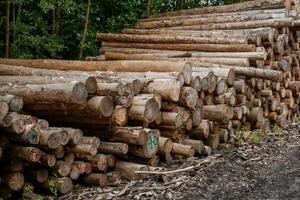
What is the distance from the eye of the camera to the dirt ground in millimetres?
5723

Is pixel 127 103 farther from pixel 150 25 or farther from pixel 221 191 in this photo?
pixel 150 25

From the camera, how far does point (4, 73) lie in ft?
25.1

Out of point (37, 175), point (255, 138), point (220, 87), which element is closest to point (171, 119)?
point (220, 87)

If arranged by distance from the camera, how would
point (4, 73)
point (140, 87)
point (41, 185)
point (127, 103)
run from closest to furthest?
point (41, 185)
point (127, 103)
point (140, 87)
point (4, 73)

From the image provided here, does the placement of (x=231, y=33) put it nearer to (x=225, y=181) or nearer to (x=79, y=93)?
(x=225, y=181)

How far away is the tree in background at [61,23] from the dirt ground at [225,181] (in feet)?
22.9

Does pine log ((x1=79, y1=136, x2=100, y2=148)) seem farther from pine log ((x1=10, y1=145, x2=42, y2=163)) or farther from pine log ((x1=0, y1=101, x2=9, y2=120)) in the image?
pine log ((x1=0, y1=101, x2=9, y2=120))

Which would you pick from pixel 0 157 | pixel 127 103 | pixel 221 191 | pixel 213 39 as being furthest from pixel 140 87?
pixel 213 39

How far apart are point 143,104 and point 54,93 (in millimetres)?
1280

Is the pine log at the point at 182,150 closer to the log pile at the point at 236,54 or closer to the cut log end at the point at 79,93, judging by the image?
the log pile at the point at 236,54

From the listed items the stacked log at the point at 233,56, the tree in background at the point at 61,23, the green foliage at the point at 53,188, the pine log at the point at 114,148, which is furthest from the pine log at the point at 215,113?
the tree in background at the point at 61,23

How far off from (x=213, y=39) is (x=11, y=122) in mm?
6709

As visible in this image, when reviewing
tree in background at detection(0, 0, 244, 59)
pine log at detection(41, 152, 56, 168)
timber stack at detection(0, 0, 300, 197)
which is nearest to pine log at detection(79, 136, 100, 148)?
timber stack at detection(0, 0, 300, 197)

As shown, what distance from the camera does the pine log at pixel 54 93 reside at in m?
5.50
